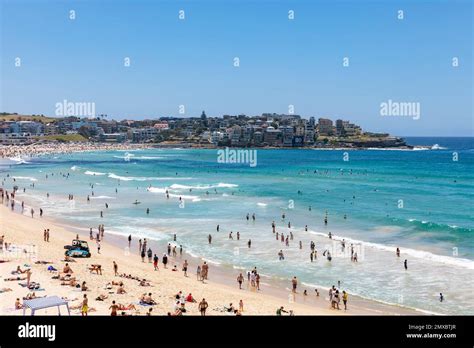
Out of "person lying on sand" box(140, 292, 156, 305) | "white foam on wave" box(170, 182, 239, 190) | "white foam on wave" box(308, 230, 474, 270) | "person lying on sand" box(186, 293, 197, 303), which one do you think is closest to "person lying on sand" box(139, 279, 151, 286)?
"person lying on sand" box(186, 293, 197, 303)

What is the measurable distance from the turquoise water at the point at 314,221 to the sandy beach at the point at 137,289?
203cm

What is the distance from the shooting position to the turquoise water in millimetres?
23172

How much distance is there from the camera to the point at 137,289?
62.7 ft

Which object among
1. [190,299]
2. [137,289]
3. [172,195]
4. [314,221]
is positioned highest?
[172,195]

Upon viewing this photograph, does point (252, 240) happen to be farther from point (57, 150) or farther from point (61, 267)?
point (57, 150)

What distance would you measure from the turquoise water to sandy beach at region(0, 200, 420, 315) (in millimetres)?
2032

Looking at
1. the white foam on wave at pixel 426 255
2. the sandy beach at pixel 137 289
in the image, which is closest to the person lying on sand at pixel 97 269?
the sandy beach at pixel 137 289

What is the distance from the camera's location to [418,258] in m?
26.9

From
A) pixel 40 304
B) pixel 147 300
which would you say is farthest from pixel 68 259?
pixel 40 304

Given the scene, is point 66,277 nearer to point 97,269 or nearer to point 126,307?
point 97,269

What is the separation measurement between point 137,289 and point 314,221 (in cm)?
2232
